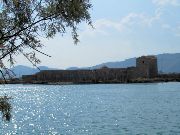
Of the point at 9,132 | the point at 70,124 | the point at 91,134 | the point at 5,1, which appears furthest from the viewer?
the point at 70,124

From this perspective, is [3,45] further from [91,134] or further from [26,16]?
[91,134]

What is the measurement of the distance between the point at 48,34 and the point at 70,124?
37.3 metres

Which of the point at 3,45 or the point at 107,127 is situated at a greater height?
the point at 3,45

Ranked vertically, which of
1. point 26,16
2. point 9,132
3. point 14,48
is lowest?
point 9,132

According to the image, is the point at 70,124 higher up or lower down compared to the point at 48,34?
lower down

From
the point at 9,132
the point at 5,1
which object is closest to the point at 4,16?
the point at 5,1

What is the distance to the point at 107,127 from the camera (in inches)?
1684

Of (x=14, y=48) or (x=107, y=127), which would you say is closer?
(x=14, y=48)

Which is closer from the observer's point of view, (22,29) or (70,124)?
(22,29)

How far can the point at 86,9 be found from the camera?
9727 mm

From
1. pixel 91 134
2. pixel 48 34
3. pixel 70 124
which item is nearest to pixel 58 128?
pixel 70 124

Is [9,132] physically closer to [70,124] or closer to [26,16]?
[70,124]

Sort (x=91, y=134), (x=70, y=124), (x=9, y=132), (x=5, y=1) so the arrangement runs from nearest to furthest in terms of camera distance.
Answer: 1. (x=5, y=1)
2. (x=91, y=134)
3. (x=9, y=132)
4. (x=70, y=124)

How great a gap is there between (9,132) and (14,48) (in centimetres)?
3255
